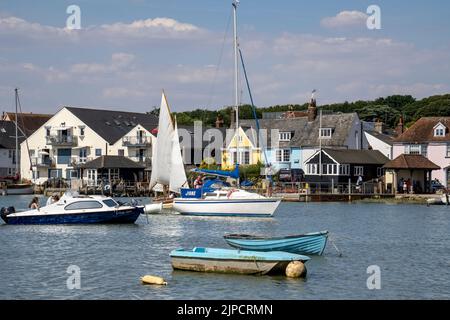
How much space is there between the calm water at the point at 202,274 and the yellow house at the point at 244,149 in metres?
48.3

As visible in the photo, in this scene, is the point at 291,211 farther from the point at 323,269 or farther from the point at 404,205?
the point at 323,269

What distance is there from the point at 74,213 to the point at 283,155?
61402 millimetres

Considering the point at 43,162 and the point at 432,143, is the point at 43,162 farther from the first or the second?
the point at 432,143

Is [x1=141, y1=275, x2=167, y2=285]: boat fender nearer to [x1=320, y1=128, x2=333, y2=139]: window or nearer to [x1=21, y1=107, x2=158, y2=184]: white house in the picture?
[x1=320, y1=128, x2=333, y2=139]: window

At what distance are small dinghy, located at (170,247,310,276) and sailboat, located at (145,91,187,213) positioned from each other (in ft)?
102

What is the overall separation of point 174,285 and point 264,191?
6094 centimetres

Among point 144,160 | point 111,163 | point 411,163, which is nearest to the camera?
point 411,163

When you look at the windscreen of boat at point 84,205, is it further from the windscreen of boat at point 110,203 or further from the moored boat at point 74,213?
the windscreen of boat at point 110,203

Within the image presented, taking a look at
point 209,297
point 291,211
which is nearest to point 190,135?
point 291,211

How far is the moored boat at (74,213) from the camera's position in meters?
49.4

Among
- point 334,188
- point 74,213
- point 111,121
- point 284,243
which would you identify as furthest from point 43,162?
point 284,243

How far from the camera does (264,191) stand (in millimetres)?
89438

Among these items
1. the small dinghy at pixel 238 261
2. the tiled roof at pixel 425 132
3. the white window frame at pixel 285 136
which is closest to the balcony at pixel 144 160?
the white window frame at pixel 285 136

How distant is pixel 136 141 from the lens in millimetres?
115625
